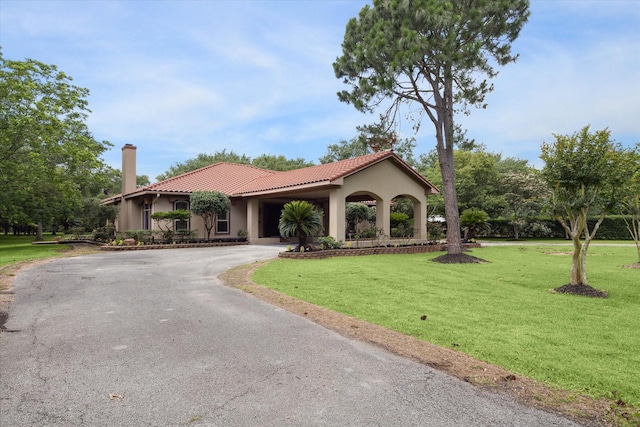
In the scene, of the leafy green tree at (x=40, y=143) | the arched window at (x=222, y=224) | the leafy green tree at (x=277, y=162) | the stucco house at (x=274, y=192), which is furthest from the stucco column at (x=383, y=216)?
the leafy green tree at (x=277, y=162)

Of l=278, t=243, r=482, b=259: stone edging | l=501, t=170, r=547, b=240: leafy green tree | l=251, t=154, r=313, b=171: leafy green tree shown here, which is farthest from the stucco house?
l=251, t=154, r=313, b=171: leafy green tree

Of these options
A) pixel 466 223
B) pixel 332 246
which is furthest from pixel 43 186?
pixel 466 223

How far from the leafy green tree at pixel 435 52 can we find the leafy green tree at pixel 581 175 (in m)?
6.64

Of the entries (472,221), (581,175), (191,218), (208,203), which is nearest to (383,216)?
(472,221)

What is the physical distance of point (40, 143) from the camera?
70.0 ft

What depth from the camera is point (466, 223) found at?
2233cm

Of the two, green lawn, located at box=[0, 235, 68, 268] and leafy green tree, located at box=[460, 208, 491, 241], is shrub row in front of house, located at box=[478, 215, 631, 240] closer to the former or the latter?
leafy green tree, located at box=[460, 208, 491, 241]

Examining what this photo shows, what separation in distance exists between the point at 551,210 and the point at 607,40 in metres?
8.55

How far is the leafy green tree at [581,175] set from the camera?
7906 mm

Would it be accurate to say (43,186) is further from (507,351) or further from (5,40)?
(507,351)

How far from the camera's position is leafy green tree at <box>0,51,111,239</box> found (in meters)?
20.0

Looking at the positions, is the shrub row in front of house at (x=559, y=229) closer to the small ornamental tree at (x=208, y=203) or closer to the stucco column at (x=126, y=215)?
the small ornamental tree at (x=208, y=203)

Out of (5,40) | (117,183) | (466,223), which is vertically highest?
(5,40)

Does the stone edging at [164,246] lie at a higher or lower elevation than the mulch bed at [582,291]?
higher
